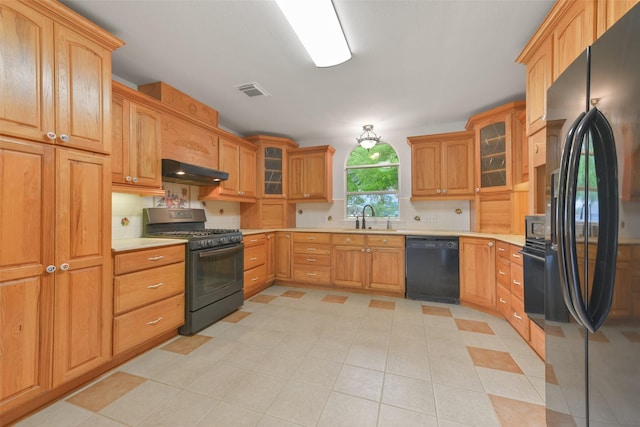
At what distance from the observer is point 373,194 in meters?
4.16

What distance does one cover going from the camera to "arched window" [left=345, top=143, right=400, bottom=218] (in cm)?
406

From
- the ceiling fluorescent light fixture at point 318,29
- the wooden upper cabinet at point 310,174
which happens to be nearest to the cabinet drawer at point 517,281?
the ceiling fluorescent light fixture at point 318,29

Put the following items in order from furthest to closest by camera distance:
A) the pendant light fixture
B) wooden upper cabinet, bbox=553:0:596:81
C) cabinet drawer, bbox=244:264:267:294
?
the pendant light fixture < cabinet drawer, bbox=244:264:267:294 < wooden upper cabinet, bbox=553:0:596:81

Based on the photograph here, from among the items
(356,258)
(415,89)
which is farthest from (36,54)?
(356,258)

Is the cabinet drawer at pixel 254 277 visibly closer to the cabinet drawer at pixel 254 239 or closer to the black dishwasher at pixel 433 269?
the cabinet drawer at pixel 254 239

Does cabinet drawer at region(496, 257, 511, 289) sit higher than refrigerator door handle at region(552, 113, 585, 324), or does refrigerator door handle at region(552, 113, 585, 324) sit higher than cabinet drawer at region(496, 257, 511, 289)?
refrigerator door handle at region(552, 113, 585, 324)

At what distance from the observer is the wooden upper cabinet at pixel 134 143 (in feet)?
6.90

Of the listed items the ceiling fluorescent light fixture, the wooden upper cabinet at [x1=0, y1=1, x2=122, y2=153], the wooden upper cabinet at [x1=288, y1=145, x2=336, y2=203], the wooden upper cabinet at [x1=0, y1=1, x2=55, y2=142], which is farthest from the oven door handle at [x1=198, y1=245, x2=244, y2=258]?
the ceiling fluorescent light fixture

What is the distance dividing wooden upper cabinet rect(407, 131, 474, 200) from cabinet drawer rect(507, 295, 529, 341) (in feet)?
5.00

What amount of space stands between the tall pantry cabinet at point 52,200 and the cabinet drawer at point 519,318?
10.5 ft

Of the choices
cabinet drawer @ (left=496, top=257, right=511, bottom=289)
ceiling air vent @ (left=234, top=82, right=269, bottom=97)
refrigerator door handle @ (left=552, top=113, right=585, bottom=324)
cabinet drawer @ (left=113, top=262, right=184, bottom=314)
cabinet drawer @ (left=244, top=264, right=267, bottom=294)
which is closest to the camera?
refrigerator door handle @ (left=552, top=113, right=585, bottom=324)

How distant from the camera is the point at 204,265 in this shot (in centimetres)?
239

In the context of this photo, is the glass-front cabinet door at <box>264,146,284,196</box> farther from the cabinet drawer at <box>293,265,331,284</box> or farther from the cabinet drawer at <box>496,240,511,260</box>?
the cabinet drawer at <box>496,240,511,260</box>

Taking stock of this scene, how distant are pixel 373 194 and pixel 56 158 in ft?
12.0
